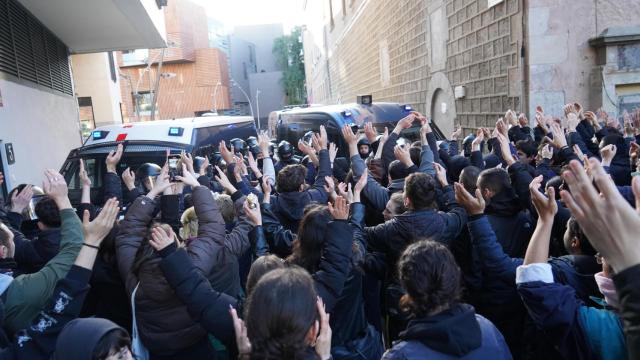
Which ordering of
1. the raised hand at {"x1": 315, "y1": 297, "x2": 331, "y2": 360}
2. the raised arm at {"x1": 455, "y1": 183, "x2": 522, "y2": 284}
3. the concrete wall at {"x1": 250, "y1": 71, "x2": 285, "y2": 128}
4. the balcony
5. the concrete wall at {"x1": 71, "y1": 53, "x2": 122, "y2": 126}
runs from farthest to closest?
the concrete wall at {"x1": 250, "y1": 71, "x2": 285, "y2": 128}
the concrete wall at {"x1": 71, "y1": 53, "x2": 122, "y2": 126}
the balcony
the raised arm at {"x1": 455, "y1": 183, "x2": 522, "y2": 284}
the raised hand at {"x1": 315, "y1": 297, "x2": 331, "y2": 360}

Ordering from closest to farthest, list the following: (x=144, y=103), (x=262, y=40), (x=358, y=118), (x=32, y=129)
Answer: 1. (x=358, y=118)
2. (x=32, y=129)
3. (x=144, y=103)
4. (x=262, y=40)

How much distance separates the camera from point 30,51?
1019 cm

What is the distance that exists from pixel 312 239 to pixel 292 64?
68.2 metres

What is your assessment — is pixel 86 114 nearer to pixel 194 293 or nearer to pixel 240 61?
pixel 194 293

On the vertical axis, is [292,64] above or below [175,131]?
above

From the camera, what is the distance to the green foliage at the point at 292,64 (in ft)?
215

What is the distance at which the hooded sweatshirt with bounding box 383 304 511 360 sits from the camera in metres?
1.74

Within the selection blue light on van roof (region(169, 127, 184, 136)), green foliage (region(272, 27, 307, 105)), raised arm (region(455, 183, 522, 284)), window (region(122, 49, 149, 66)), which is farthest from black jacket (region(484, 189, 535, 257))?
green foliage (region(272, 27, 307, 105))

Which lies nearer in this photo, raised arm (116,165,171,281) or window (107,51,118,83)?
raised arm (116,165,171,281)

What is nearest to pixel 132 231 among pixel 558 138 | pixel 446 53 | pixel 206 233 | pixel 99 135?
pixel 206 233

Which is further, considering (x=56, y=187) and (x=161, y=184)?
(x=161, y=184)

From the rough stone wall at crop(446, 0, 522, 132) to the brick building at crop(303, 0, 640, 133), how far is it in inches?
0.8

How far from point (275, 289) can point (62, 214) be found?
1.60 m

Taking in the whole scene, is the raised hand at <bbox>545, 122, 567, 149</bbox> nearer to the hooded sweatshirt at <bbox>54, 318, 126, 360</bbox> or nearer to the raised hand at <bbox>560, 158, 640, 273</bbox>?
the raised hand at <bbox>560, 158, 640, 273</bbox>
